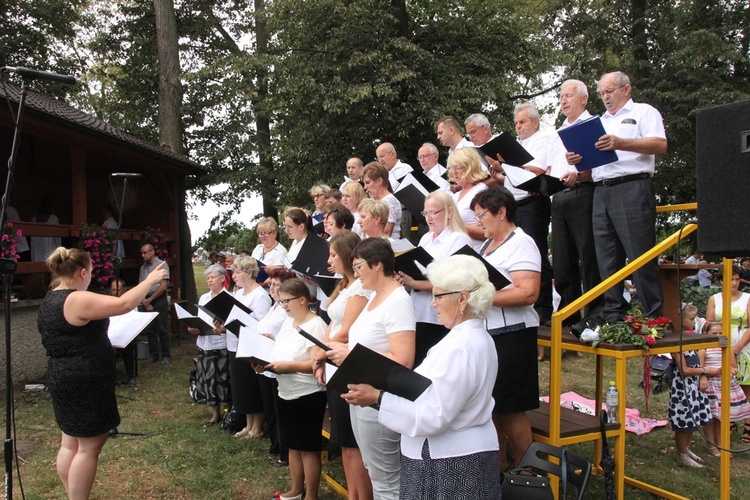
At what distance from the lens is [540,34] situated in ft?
60.0

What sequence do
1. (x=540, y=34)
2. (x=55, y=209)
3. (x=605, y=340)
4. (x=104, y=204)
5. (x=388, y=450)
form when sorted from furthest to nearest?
(x=540, y=34), (x=104, y=204), (x=55, y=209), (x=605, y=340), (x=388, y=450)

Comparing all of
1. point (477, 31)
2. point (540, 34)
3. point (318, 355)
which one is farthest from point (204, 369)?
point (540, 34)

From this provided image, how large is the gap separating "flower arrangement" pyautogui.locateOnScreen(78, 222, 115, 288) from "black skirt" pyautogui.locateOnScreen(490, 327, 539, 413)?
8601mm

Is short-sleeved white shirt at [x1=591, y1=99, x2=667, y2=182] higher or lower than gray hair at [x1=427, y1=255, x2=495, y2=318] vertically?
higher

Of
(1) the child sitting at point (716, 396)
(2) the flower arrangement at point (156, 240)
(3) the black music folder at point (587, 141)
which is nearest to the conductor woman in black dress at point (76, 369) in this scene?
(3) the black music folder at point (587, 141)

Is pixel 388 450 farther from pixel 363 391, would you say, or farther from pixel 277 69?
pixel 277 69

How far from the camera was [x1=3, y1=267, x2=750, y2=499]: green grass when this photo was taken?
17.1 ft

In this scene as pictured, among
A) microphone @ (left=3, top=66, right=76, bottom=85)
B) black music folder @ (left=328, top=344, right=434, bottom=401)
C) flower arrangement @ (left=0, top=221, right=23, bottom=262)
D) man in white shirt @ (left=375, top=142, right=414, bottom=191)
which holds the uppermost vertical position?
microphone @ (left=3, top=66, right=76, bottom=85)

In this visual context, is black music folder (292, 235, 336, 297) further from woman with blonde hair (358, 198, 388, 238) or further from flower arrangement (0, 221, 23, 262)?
flower arrangement (0, 221, 23, 262)

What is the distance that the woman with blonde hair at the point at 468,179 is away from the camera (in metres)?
4.55

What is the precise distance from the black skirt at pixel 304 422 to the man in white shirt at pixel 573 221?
2.09 meters

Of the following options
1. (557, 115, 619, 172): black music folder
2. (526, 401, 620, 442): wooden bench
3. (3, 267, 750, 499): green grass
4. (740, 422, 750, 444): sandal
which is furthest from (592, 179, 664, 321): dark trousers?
(740, 422, 750, 444): sandal

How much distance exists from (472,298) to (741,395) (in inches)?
192

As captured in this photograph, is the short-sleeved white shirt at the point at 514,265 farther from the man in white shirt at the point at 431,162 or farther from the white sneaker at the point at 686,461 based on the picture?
the white sneaker at the point at 686,461
